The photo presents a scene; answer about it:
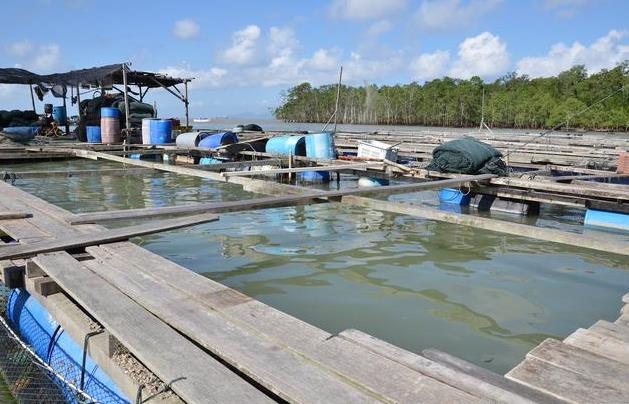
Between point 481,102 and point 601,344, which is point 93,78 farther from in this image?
point 481,102

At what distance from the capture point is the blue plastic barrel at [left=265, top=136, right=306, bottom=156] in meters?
13.7

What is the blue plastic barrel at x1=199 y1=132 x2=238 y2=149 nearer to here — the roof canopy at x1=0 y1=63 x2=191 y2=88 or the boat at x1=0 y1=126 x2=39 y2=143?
the roof canopy at x1=0 y1=63 x2=191 y2=88

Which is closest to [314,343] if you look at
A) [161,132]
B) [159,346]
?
[159,346]

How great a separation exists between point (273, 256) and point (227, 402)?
4513 mm

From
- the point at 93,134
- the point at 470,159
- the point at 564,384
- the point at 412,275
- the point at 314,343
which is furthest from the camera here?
the point at 93,134

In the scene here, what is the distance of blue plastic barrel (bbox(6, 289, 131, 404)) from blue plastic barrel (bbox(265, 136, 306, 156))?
9684 millimetres

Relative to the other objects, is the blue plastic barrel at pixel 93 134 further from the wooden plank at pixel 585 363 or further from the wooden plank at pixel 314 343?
the wooden plank at pixel 585 363

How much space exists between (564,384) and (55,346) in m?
3.15

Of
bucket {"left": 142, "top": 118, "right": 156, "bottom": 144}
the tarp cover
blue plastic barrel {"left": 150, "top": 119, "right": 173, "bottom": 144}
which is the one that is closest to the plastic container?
the tarp cover

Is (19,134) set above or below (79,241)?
above

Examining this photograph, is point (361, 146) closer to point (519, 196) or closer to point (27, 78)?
point (519, 196)

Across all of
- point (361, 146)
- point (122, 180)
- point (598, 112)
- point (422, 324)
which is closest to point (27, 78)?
point (122, 180)

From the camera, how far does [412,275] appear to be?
573cm

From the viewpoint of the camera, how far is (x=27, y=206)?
19.0 feet
